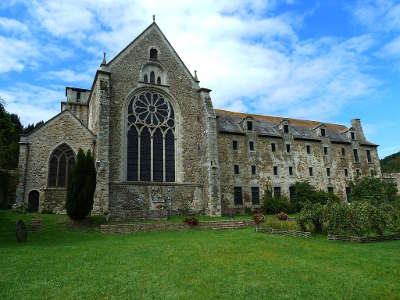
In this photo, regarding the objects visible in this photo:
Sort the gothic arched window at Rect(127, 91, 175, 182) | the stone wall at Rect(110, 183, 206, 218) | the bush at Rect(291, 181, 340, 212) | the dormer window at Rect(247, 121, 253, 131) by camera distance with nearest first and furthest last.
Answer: the stone wall at Rect(110, 183, 206, 218) → the gothic arched window at Rect(127, 91, 175, 182) → the bush at Rect(291, 181, 340, 212) → the dormer window at Rect(247, 121, 253, 131)

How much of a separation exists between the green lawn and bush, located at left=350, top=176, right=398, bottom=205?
23156 mm

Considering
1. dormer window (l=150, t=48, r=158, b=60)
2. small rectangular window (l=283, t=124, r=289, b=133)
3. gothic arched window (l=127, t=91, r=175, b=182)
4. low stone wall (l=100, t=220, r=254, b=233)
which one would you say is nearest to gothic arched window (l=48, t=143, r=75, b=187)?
gothic arched window (l=127, t=91, r=175, b=182)

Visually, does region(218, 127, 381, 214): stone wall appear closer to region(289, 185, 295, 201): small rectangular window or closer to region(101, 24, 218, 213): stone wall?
region(289, 185, 295, 201): small rectangular window

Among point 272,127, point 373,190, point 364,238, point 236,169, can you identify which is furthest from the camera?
point 272,127

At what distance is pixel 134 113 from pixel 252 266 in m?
20.6

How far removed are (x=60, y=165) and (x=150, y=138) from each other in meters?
8.09

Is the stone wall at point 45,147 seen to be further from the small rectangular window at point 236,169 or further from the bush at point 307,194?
the bush at point 307,194

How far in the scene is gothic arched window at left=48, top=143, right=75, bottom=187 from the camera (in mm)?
24250

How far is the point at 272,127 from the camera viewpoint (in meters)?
36.6

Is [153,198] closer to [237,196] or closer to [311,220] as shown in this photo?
[237,196]

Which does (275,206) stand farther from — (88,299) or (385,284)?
(88,299)

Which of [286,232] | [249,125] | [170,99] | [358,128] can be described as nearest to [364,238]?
[286,232]

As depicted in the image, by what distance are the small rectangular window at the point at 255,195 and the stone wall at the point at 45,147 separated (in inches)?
693

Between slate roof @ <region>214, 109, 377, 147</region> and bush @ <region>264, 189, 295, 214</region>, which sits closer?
bush @ <region>264, 189, 295, 214</region>
